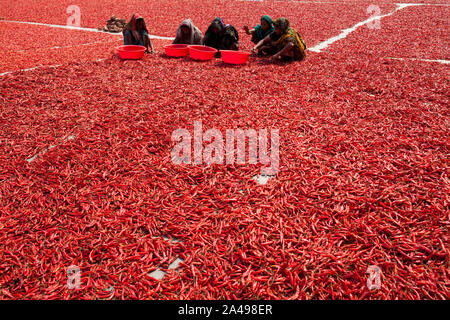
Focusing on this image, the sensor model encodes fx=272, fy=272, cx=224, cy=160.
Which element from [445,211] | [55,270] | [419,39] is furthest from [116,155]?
[419,39]

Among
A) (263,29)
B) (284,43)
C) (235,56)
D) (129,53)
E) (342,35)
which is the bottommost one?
(129,53)

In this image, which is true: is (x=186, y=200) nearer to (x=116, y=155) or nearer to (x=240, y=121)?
(x=116, y=155)

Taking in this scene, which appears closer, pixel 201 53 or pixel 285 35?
pixel 285 35

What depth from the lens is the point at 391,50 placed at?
8.79 meters

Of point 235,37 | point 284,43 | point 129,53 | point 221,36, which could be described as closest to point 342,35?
point 284,43

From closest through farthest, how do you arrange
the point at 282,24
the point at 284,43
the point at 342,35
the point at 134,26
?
the point at 282,24, the point at 284,43, the point at 134,26, the point at 342,35

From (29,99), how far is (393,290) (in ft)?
20.7

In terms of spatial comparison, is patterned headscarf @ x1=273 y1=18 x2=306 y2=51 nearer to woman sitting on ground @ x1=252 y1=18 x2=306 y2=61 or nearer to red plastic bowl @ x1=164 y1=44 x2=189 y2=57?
woman sitting on ground @ x1=252 y1=18 x2=306 y2=61

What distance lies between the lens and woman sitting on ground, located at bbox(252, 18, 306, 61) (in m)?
7.45

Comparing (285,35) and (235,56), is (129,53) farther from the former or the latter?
(285,35)

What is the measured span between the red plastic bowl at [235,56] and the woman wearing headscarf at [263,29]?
→ 149 centimetres

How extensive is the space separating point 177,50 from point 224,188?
6.33 m

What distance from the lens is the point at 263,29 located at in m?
8.40

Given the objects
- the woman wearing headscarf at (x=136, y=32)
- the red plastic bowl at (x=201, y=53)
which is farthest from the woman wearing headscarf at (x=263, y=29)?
the woman wearing headscarf at (x=136, y=32)
